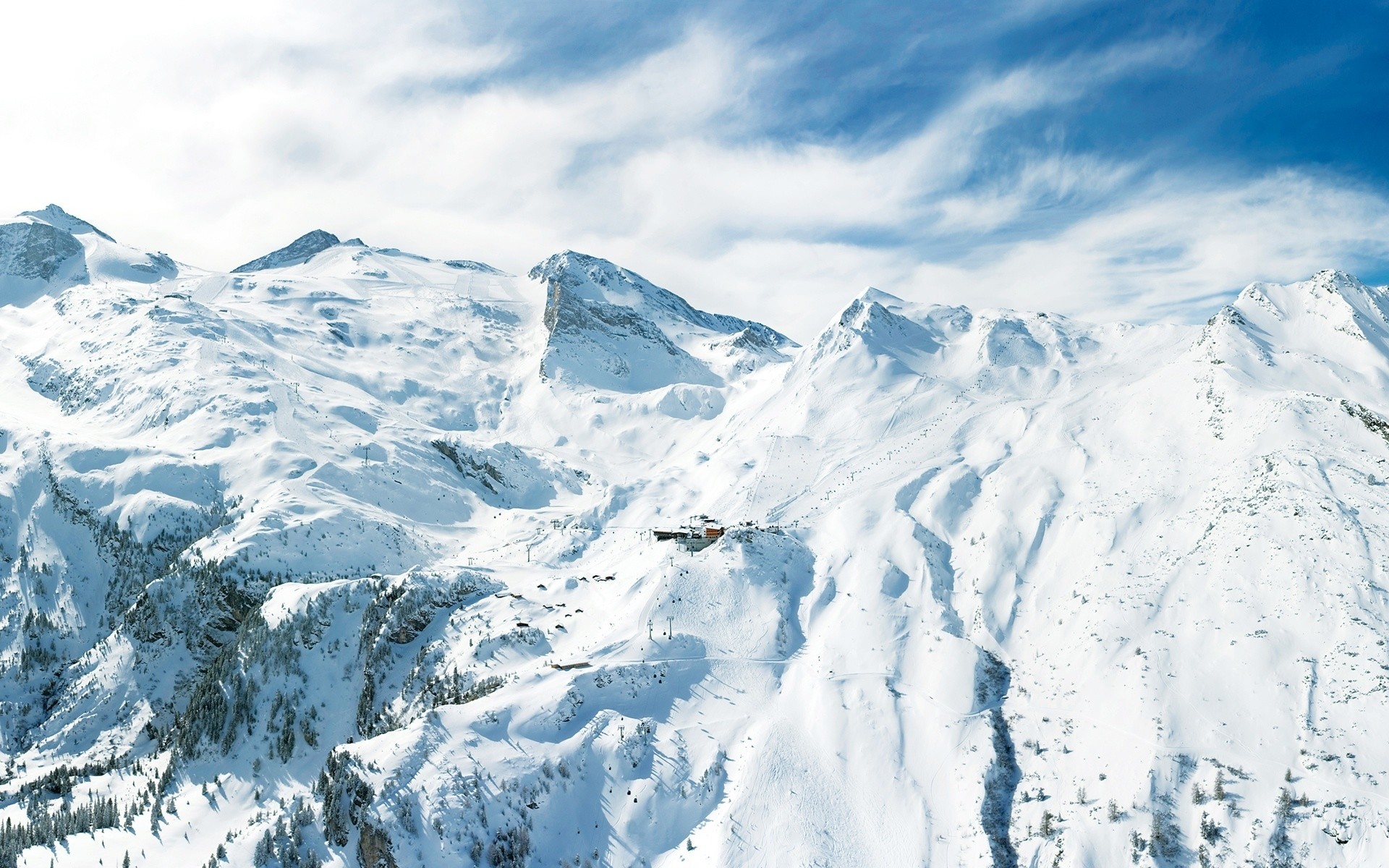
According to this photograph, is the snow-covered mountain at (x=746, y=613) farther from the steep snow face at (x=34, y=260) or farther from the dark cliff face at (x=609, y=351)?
the steep snow face at (x=34, y=260)

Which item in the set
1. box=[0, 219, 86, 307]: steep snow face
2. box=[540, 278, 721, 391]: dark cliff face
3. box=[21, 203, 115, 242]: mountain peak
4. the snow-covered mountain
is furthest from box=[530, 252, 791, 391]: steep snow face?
box=[21, 203, 115, 242]: mountain peak

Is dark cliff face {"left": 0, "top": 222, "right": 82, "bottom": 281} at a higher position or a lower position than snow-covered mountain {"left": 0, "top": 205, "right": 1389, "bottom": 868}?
higher

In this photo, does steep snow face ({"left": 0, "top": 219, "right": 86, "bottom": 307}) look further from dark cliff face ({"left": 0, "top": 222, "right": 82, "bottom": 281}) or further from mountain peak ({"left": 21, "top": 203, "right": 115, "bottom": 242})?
mountain peak ({"left": 21, "top": 203, "right": 115, "bottom": 242})

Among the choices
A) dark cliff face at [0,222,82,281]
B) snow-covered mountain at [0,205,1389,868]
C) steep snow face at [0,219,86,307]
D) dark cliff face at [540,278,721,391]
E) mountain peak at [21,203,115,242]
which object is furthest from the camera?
mountain peak at [21,203,115,242]

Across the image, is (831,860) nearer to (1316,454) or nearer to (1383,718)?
(1383,718)

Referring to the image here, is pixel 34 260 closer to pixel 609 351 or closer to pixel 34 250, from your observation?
pixel 34 250

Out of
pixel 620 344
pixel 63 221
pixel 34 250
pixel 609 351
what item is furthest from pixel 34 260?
pixel 620 344
